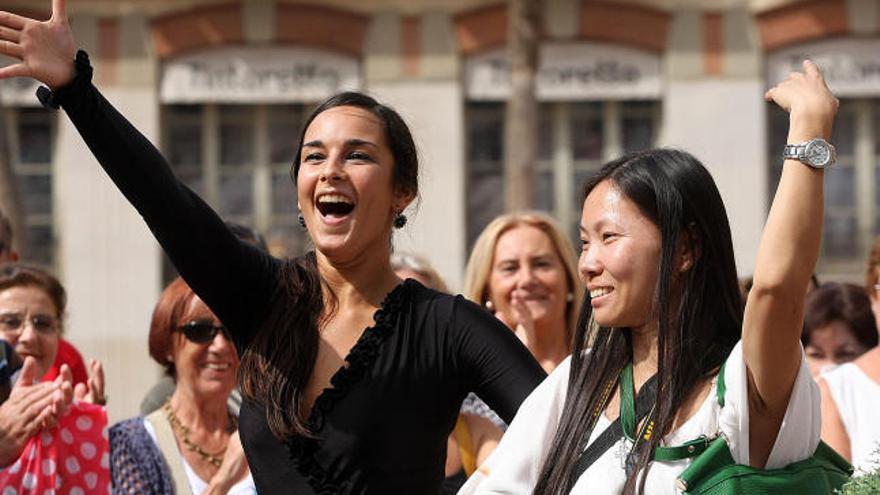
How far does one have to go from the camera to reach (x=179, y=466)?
5617 millimetres

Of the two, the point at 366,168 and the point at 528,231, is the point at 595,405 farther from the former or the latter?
the point at 528,231

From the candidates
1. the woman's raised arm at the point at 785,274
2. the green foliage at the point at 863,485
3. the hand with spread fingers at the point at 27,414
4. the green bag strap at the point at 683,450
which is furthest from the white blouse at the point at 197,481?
the green foliage at the point at 863,485

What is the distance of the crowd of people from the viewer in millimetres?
3369

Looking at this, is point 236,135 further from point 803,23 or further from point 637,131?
point 803,23

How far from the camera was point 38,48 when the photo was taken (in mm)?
3732

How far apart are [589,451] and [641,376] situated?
0.20m

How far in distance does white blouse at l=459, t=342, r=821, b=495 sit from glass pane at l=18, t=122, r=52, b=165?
53.8 feet

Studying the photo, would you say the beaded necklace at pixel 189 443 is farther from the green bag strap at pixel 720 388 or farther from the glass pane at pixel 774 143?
the glass pane at pixel 774 143

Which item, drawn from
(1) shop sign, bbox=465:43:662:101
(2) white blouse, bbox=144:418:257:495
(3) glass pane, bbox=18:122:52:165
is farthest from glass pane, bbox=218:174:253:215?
(2) white blouse, bbox=144:418:257:495

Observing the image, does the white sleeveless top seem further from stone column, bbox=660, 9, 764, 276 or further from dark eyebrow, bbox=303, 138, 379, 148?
stone column, bbox=660, 9, 764, 276

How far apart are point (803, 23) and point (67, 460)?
591 inches

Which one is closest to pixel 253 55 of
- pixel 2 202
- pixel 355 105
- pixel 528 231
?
pixel 2 202

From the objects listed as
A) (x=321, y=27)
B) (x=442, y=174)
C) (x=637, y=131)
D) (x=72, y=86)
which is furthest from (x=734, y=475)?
(x=637, y=131)

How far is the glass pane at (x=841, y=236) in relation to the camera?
19.8m
